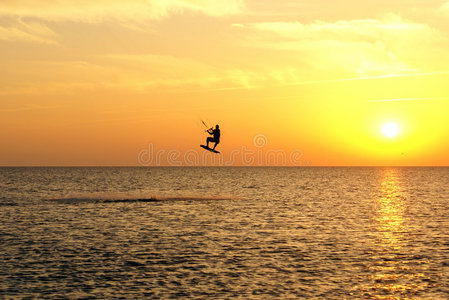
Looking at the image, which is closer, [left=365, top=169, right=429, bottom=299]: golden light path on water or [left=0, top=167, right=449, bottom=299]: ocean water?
[left=365, top=169, right=429, bottom=299]: golden light path on water

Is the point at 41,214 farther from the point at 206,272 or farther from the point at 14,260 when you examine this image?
the point at 206,272

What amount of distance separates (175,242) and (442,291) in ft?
71.6

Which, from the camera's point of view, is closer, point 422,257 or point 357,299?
point 357,299

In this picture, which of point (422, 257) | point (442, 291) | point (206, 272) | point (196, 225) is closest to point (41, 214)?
point (196, 225)

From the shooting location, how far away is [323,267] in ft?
105

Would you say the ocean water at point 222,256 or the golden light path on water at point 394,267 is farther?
the ocean water at point 222,256

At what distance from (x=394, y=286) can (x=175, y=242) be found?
19.6m

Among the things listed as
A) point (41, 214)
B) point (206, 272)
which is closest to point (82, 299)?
point (206, 272)

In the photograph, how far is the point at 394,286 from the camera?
89.8 feet

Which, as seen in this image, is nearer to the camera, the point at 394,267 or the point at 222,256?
the point at 394,267

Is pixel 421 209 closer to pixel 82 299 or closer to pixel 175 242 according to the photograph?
pixel 175 242

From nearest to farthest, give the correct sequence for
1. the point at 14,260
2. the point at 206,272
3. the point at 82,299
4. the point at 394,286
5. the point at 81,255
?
the point at 82,299
the point at 394,286
the point at 206,272
the point at 14,260
the point at 81,255

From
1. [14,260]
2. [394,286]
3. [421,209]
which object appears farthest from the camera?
[421,209]

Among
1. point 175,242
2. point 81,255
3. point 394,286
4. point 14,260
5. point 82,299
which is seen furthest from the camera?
point 175,242
